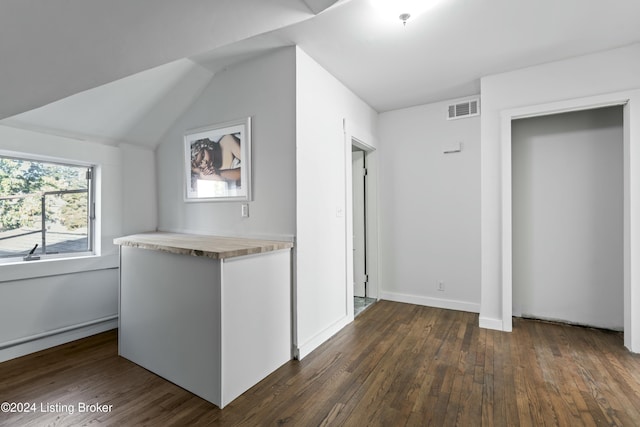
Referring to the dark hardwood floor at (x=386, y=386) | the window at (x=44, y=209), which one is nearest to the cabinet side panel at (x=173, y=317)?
the dark hardwood floor at (x=386, y=386)

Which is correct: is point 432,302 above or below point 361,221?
below

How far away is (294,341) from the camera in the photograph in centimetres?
244

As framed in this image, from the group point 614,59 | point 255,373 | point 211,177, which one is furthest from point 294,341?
point 614,59

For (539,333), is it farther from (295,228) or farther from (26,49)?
(26,49)

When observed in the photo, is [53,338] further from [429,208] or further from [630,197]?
[630,197]

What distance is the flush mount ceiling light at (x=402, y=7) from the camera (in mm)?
→ 1953

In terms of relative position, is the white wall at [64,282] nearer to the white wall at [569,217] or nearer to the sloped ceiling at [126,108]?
the sloped ceiling at [126,108]

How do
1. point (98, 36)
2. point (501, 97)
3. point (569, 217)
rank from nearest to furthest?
point (98, 36)
point (501, 97)
point (569, 217)

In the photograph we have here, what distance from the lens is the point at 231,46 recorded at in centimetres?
245

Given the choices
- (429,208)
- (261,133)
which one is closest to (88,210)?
(261,133)

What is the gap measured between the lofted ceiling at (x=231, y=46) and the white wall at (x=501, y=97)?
116 millimetres

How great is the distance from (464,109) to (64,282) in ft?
14.9

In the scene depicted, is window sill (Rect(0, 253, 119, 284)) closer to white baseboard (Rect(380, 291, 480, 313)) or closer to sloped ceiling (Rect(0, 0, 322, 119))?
sloped ceiling (Rect(0, 0, 322, 119))

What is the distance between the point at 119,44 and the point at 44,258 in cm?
257
